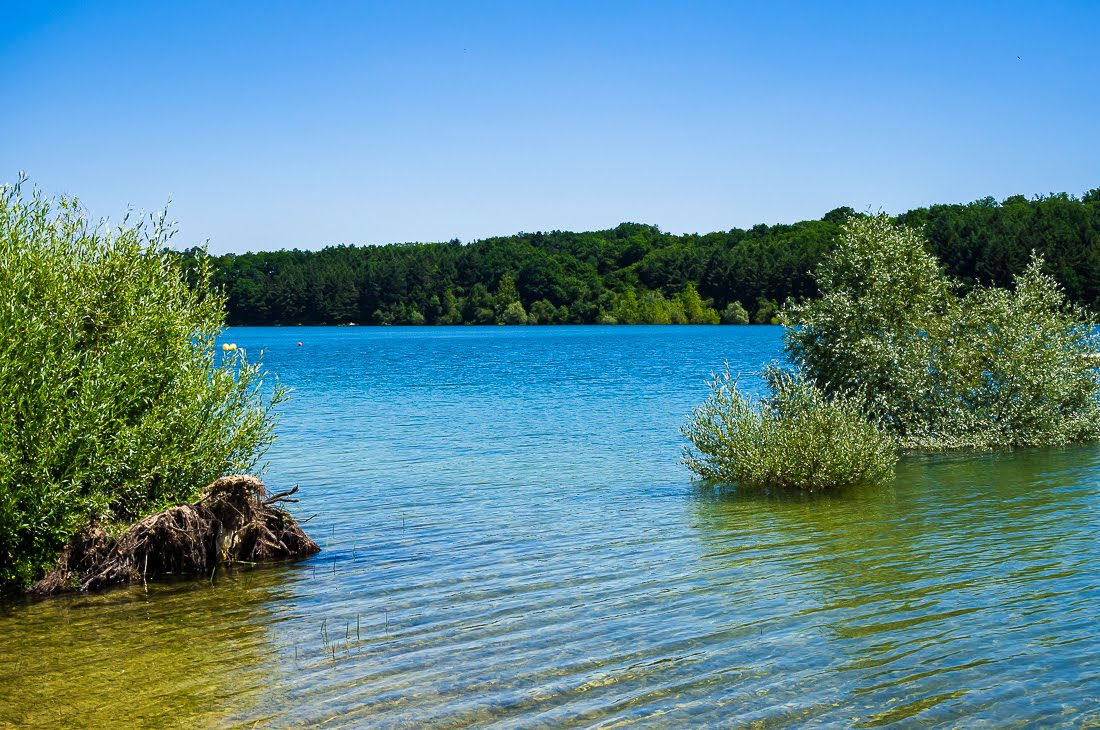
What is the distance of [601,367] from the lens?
247ft

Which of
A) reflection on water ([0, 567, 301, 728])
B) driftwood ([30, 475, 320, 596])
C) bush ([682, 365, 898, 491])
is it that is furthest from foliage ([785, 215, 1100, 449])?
reflection on water ([0, 567, 301, 728])

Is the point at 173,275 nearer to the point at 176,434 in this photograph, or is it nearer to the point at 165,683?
the point at 176,434

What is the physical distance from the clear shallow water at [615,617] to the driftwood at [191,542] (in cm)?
41

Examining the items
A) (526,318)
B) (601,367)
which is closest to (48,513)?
(601,367)

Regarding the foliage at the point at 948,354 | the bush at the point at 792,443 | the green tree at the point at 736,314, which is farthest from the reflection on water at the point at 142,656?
the green tree at the point at 736,314

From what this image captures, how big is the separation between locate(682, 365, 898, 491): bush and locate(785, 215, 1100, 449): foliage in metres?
5.47

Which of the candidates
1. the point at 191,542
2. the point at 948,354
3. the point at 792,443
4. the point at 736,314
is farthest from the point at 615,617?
the point at 736,314

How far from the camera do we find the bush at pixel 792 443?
21.8 metres

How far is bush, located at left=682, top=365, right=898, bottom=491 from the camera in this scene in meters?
21.8

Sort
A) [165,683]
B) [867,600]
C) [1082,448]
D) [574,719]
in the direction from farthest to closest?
[1082,448] < [867,600] < [165,683] < [574,719]

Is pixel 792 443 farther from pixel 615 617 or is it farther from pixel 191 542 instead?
pixel 191 542

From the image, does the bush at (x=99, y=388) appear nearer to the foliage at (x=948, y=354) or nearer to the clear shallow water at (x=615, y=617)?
the clear shallow water at (x=615, y=617)

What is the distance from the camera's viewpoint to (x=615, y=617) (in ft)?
41.1

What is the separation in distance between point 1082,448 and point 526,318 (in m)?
173
